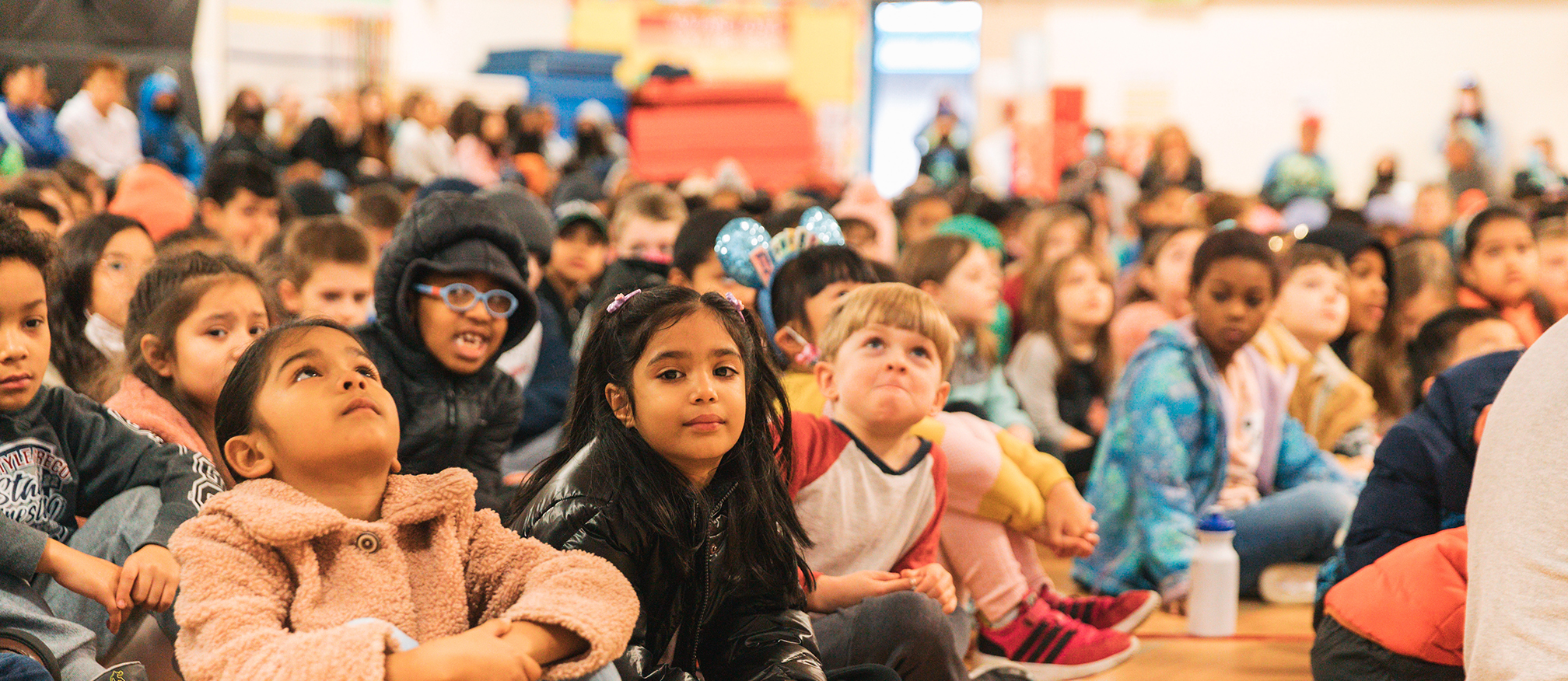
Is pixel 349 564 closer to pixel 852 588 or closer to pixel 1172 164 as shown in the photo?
pixel 852 588

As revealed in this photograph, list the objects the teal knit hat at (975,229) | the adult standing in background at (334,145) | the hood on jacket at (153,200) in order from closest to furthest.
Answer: the hood on jacket at (153,200) < the teal knit hat at (975,229) < the adult standing in background at (334,145)

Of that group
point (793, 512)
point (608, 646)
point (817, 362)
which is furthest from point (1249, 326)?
point (608, 646)

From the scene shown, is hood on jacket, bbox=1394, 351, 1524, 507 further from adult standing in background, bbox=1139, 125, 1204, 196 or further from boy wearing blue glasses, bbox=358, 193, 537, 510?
adult standing in background, bbox=1139, 125, 1204, 196

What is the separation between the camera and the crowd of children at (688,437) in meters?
1.63

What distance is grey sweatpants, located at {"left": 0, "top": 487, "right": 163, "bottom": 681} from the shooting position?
185cm

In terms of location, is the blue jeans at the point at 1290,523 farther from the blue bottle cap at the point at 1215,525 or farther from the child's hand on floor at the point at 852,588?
the child's hand on floor at the point at 852,588

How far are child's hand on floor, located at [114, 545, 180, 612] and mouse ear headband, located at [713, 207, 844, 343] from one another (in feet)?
4.42

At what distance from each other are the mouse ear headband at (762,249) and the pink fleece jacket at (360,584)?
4.13 ft

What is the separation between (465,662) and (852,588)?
86 centimetres

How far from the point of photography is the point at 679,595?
191cm

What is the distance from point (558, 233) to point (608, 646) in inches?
121

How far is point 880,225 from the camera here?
5.66 meters

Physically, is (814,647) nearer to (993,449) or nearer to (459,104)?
(993,449)

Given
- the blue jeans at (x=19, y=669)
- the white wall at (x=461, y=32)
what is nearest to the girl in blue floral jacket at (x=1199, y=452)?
the blue jeans at (x=19, y=669)
